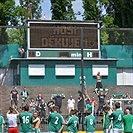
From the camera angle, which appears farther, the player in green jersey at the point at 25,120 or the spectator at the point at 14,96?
the spectator at the point at 14,96

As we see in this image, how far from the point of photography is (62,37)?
108 feet

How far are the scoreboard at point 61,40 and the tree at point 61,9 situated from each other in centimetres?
2207

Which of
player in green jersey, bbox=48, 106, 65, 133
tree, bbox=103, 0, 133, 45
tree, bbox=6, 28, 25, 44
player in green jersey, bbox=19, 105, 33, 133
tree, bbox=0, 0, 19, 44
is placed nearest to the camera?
player in green jersey, bbox=48, 106, 65, 133

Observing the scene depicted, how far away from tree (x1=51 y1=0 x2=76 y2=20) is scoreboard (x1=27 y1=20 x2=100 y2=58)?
22067 mm

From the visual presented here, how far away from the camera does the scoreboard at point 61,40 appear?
1278 inches

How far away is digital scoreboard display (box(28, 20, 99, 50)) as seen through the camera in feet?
106

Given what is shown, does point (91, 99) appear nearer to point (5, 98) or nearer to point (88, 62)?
point (88, 62)

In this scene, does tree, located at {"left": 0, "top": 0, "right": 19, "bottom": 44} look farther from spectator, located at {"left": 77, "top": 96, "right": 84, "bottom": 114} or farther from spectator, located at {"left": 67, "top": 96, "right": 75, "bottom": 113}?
spectator, located at {"left": 77, "top": 96, "right": 84, "bottom": 114}

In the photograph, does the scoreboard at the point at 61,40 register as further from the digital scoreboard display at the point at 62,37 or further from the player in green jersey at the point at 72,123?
the player in green jersey at the point at 72,123

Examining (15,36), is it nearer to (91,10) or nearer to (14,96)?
(14,96)

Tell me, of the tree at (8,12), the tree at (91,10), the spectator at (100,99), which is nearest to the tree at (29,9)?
the tree at (8,12)

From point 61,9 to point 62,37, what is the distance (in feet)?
80.5

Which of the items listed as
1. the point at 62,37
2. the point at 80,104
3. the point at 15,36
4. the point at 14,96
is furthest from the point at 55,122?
the point at 15,36

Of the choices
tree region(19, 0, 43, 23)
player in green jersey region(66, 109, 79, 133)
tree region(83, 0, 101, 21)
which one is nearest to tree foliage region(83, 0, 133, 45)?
tree region(83, 0, 101, 21)
